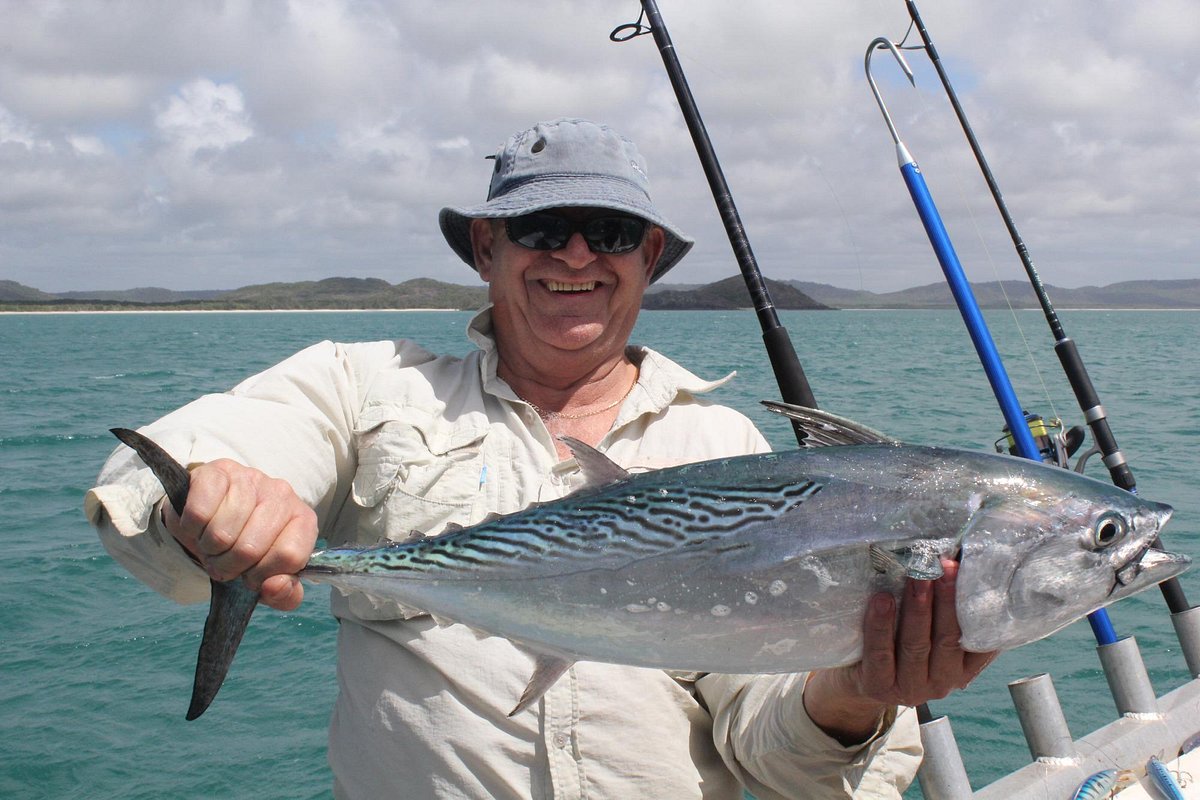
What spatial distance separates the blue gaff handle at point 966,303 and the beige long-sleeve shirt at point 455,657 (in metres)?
1.93

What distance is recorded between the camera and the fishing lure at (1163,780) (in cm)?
391

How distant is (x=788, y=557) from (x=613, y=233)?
1511 millimetres

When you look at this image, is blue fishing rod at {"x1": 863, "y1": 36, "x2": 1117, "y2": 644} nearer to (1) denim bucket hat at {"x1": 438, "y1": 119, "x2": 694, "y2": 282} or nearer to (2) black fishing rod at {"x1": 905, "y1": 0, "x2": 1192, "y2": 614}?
(2) black fishing rod at {"x1": 905, "y1": 0, "x2": 1192, "y2": 614}

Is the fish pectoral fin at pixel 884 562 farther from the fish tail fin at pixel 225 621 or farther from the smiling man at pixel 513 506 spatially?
the fish tail fin at pixel 225 621

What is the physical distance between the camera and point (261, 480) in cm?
214

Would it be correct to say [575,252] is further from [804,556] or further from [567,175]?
[804,556]

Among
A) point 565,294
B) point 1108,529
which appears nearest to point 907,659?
point 1108,529

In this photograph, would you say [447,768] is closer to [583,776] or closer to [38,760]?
[583,776]

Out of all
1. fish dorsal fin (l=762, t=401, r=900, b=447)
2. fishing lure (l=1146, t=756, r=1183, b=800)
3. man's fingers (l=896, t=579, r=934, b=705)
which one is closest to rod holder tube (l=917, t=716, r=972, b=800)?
fishing lure (l=1146, t=756, r=1183, b=800)

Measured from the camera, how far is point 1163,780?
13.1ft

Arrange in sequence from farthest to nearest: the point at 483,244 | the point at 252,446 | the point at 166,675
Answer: the point at 166,675
the point at 483,244
the point at 252,446

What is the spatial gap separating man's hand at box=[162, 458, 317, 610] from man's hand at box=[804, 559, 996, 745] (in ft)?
4.23

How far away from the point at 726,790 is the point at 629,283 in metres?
1.72

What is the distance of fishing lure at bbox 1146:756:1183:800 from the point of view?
3.91m
